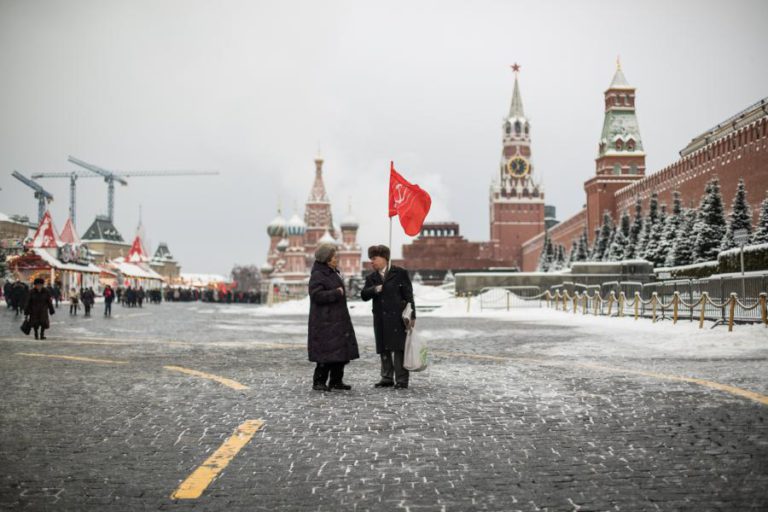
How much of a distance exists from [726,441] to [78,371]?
698 centimetres

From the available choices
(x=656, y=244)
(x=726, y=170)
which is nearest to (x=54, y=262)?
(x=656, y=244)

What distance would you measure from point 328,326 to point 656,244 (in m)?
37.5

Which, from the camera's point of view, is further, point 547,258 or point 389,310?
point 547,258

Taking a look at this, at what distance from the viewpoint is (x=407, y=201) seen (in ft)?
34.4

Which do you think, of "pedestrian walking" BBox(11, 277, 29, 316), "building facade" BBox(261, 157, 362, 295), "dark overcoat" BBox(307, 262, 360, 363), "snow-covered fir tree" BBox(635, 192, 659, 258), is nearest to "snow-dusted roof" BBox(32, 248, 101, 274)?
"pedestrian walking" BBox(11, 277, 29, 316)

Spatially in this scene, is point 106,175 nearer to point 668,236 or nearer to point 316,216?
point 316,216

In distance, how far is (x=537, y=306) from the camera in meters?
32.6

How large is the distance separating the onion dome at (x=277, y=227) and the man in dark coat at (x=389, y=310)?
348 ft

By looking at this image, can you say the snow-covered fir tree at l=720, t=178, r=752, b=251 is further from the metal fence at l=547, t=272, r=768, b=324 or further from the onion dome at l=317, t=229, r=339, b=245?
the onion dome at l=317, t=229, r=339, b=245

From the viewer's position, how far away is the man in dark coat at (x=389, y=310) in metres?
7.32

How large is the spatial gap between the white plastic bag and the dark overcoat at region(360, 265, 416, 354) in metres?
0.06

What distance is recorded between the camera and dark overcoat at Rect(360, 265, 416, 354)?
7316 mm

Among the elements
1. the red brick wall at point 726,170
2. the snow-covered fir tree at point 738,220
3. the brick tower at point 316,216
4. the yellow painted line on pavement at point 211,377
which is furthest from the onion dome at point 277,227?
the yellow painted line on pavement at point 211,377

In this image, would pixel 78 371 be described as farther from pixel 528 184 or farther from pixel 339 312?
pixel 528 184
